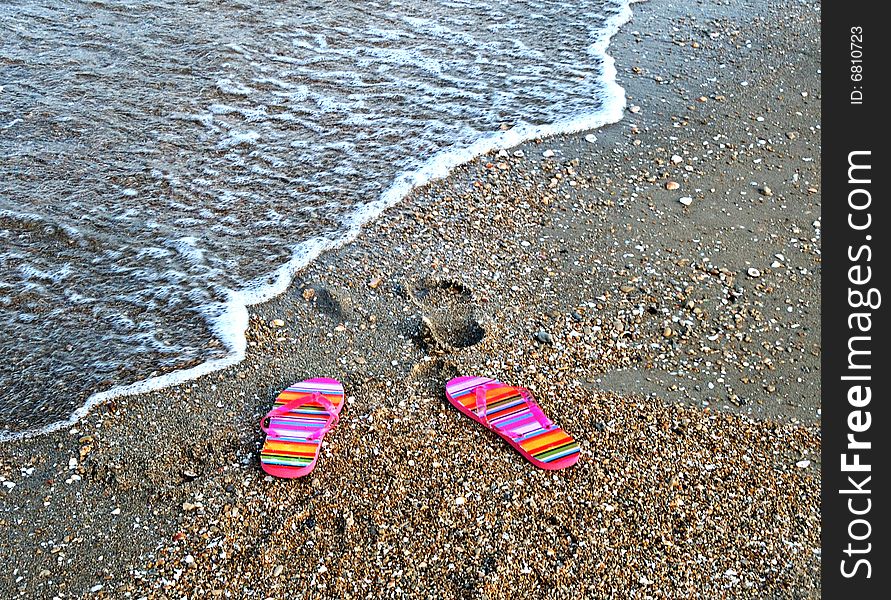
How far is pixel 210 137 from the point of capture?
228 inches

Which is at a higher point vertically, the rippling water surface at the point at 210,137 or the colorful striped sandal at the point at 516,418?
the rippling water surface at the point at 210,137

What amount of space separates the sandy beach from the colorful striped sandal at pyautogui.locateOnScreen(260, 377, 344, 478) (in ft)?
0.18

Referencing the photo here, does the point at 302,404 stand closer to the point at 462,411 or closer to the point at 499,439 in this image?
the point at 462,411

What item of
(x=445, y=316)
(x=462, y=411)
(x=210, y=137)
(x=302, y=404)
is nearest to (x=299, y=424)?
(x=302, y=404)

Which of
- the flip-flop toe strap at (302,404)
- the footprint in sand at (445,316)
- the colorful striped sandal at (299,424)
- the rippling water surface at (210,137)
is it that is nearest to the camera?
the colorful striped sandal at (299,424)

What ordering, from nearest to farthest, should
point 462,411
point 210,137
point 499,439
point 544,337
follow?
point 499,439, point 462,411, point 544,337, point 210,137

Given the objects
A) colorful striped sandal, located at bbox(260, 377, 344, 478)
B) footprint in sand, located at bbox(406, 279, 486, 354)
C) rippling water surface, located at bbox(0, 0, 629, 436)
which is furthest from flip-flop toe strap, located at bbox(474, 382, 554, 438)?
rippling water surface, located at bbox(0, 0, 629, 436)

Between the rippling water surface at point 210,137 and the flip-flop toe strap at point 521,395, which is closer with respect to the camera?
the flip-flop toe strap at point 521,395

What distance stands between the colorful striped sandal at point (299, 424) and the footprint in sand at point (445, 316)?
548mm

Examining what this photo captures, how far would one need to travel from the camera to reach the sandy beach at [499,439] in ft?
10.1

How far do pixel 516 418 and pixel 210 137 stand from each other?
3.40 meters

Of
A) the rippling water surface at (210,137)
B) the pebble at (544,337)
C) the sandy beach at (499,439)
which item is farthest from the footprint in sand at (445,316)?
the rippling water surface at (210,137)

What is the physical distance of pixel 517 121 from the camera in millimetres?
5945

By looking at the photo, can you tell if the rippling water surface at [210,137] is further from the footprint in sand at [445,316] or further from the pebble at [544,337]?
the pebble at [544,337]
